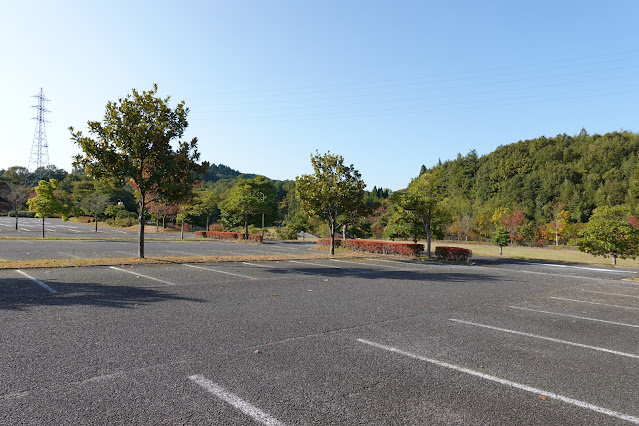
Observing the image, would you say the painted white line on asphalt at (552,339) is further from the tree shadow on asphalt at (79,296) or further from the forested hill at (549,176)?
the forested hill at (549,176)

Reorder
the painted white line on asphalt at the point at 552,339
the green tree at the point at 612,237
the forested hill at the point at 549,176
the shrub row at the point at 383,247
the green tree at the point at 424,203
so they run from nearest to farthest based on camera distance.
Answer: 1. the painted white line on asphalt at the point at 552,339
2. the green tree at the point at 612,237
3. the shrub row at the point at 383,247
4. the green tree at the point at 424,203
5. the forested hill at the point at 549,176

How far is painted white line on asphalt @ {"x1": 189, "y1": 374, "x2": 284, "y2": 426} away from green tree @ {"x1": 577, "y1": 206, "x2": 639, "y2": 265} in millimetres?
22720

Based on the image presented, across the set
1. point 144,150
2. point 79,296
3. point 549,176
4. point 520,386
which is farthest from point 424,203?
point 549,176

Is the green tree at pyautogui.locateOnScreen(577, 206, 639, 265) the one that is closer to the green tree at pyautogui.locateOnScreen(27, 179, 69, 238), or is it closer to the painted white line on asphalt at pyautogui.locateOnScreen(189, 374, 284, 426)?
the painted white line on asphalt at pyautogui.locateOnScreen(189, 374, 284, 426)

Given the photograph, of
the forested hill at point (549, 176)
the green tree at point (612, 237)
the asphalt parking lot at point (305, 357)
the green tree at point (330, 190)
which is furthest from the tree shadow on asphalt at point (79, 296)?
the forested hill at point (549, 176)

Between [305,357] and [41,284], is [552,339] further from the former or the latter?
[41,284]

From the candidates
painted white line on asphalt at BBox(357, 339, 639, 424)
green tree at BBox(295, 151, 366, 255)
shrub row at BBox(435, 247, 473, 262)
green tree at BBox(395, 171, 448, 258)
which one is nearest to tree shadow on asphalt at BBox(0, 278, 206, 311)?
painted white line on asphalt at BBox(357, 339, 639, 424)

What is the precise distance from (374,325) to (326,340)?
1.23 metres

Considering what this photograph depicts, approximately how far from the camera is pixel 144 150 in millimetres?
13594

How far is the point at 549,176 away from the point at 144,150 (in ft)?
257

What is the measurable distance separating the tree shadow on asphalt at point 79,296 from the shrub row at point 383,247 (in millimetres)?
16844

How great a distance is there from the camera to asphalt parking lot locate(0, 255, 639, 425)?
3168 millimetres

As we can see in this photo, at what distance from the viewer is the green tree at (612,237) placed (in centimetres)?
1917

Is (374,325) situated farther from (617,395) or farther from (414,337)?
(617,395)
